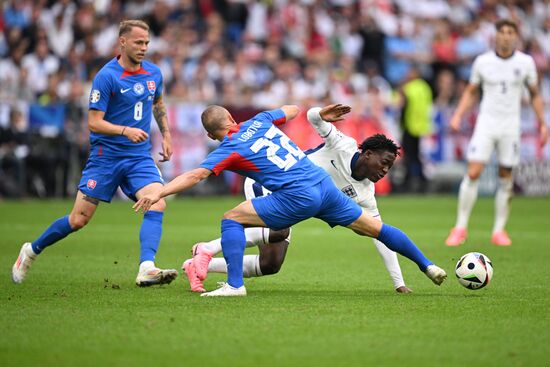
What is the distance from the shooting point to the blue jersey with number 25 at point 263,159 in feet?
28.2

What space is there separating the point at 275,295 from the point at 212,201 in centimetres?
1341

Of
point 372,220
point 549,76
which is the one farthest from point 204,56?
point 372,220

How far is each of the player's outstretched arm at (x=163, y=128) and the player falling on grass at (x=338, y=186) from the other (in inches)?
40.5

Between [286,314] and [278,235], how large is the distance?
183 centimetres

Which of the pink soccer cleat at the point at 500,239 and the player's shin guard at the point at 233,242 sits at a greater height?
the player's shin guard at the point at 233,242

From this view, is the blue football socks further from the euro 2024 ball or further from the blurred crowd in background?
the blurred crowd in background

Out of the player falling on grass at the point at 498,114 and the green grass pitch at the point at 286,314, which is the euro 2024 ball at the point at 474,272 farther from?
the player falling on grass at the point at 498,114

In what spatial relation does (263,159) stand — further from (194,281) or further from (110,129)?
(110,129)

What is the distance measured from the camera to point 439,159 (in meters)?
25.1

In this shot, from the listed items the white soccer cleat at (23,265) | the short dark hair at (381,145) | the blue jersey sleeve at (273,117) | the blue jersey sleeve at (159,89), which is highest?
the blue jersey sleeve at (159,89)

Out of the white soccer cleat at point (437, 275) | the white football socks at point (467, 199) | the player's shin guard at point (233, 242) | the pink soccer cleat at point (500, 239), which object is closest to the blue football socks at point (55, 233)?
the player's shin guard at point (233, 242)

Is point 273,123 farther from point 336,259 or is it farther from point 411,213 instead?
point 411,213

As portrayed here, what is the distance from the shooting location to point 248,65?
2486cm

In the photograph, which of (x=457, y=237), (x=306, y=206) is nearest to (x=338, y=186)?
(x=306, y=206)
